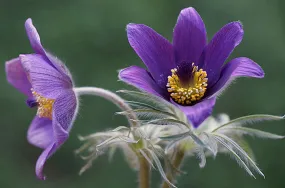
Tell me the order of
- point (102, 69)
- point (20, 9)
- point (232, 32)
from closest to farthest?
point (232, 32)
point (102, 69)
point (20, 9)

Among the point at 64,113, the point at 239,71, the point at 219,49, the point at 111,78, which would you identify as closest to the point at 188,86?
the point at 219,49

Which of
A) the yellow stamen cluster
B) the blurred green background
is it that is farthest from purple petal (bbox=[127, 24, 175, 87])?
the blurred green background

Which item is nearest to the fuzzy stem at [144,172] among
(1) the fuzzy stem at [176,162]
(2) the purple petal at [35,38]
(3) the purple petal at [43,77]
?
(1) the fuzzy stem at [176,162]

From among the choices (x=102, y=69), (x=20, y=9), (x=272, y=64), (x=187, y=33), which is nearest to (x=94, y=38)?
(x=102, y=69)

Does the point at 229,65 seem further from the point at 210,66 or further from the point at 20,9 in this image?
the point at 20,9

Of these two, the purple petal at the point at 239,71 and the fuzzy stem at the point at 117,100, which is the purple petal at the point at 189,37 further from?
the fuzzy stem at the point at 117,100

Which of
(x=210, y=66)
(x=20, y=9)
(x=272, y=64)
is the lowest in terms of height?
(x=272, y=64)
